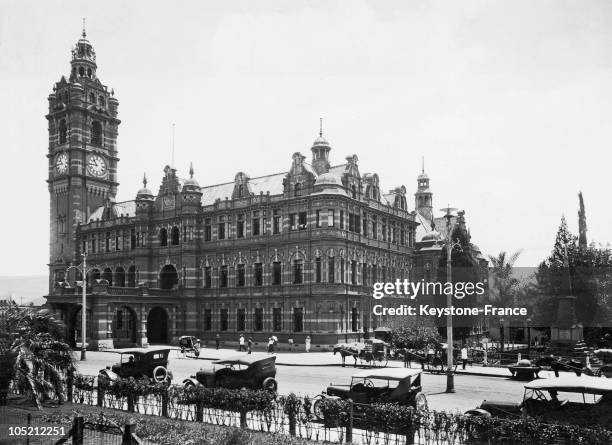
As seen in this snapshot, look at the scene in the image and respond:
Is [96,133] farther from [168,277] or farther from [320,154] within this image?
[320,154]

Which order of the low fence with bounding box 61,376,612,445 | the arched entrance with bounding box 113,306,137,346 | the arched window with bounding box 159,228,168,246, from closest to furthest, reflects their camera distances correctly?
the low fence with bounding box 61,376,612,445
the arched entrance with bounding box 113,306,137,346
the arched window with bounding box 159,228,168,246

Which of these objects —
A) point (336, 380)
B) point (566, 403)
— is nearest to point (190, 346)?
point (336, 380)

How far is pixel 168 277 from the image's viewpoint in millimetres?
59594

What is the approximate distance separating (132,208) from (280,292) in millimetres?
24203

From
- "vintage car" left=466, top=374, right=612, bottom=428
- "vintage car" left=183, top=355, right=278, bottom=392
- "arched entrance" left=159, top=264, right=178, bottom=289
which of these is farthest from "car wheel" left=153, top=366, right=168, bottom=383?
"arched entrance" left=159, top=264, right=178, bottom=289

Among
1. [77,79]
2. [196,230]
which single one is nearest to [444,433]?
[196,230]

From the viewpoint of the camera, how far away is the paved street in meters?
22.7

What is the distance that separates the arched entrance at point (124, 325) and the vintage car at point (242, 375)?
113 ft

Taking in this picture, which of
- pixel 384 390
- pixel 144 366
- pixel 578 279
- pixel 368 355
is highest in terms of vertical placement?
pixel 578 279

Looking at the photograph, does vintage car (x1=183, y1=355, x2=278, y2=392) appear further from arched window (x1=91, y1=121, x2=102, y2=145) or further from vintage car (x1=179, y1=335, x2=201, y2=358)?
arched window (x1=91, y1=121, x2=102, y2=145)

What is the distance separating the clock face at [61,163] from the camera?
6700 cm

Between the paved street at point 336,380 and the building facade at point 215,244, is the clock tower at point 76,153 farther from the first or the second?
the paved street at point 336,380

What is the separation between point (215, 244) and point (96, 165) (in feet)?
70.9

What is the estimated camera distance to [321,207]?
161 ft
